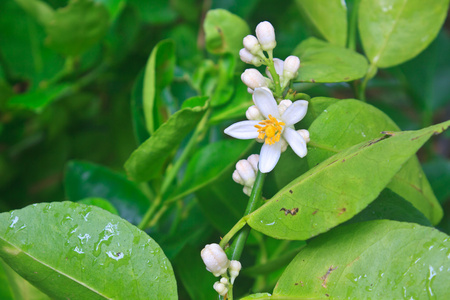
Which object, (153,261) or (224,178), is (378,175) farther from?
(224,178)

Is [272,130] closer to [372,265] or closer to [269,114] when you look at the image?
[269,114]

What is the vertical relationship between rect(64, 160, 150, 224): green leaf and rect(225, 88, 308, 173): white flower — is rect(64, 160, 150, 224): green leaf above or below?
below

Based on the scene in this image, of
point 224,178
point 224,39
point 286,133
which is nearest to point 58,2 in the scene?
point 224,39

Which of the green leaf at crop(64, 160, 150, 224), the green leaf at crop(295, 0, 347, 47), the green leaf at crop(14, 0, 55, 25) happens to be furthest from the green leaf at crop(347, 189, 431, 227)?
the green leaf at crop(14, 0, 55, 25)

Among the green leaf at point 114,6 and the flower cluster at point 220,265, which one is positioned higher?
the green leaf at point 114,6

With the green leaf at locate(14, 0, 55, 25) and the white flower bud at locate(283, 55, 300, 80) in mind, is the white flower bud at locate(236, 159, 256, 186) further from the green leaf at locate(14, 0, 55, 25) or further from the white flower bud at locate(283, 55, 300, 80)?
the green leaf at locate(14, 0, 55, 25)

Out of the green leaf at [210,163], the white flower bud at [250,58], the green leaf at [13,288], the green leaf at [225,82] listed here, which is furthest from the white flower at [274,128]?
the green leaf at [13,288]

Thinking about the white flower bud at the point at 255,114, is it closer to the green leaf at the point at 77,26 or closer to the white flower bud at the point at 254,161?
the white flower bud at the point at 254,161

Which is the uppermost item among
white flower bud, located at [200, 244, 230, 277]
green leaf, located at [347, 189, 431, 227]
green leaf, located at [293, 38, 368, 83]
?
green leaf, located at [293, 38, 368, 83]
